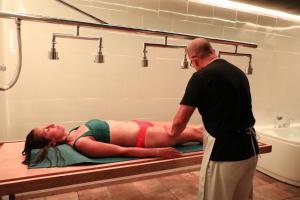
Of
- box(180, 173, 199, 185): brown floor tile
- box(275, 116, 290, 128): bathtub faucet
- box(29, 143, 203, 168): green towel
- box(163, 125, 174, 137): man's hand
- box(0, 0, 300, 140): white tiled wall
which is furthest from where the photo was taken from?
box(275, 116, 290, 128): bathtub faucet

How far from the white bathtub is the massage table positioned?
59.6 inches

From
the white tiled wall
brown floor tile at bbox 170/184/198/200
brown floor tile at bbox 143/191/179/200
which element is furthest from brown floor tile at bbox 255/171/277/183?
brown floor tile at bbox 143/191/179/200

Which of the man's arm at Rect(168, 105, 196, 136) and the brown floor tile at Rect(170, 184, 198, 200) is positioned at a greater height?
the man's arm at Rect(168, 105, 196, 136)

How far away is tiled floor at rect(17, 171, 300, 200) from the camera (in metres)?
2.32

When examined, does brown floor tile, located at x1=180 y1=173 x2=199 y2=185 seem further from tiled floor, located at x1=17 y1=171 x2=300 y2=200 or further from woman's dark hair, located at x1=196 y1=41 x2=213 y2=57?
woman's dark hair, located at x1=196 y1=41 x2=213 y2=57

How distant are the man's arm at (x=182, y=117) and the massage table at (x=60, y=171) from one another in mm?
234

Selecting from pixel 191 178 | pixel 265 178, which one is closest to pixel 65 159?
pixel 191 178

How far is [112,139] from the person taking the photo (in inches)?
72.7

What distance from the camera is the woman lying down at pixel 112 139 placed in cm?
165

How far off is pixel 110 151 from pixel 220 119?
A: 0.74 metres

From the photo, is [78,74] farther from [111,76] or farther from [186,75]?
[186,75]

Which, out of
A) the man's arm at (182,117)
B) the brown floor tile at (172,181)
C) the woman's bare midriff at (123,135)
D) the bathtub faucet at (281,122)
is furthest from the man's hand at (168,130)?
the bathtub faucet at (281,122)

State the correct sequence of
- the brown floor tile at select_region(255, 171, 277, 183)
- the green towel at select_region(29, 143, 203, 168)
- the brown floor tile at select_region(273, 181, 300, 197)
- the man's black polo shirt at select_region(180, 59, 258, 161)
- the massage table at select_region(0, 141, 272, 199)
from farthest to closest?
1. the brown floor tile at select_region(255, 171, 277, 183)
2. the brown floor tile at select_region(273, 181, 300, 197)
3. the green towel at select_region(29, 143, 203, 168)
4. the man's black polo shirt at select_region(180, 59, 258, 161)
5. the massage table at select_region(0, 141, 272, 199)

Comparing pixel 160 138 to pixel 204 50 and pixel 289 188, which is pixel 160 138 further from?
pixel 289 188
